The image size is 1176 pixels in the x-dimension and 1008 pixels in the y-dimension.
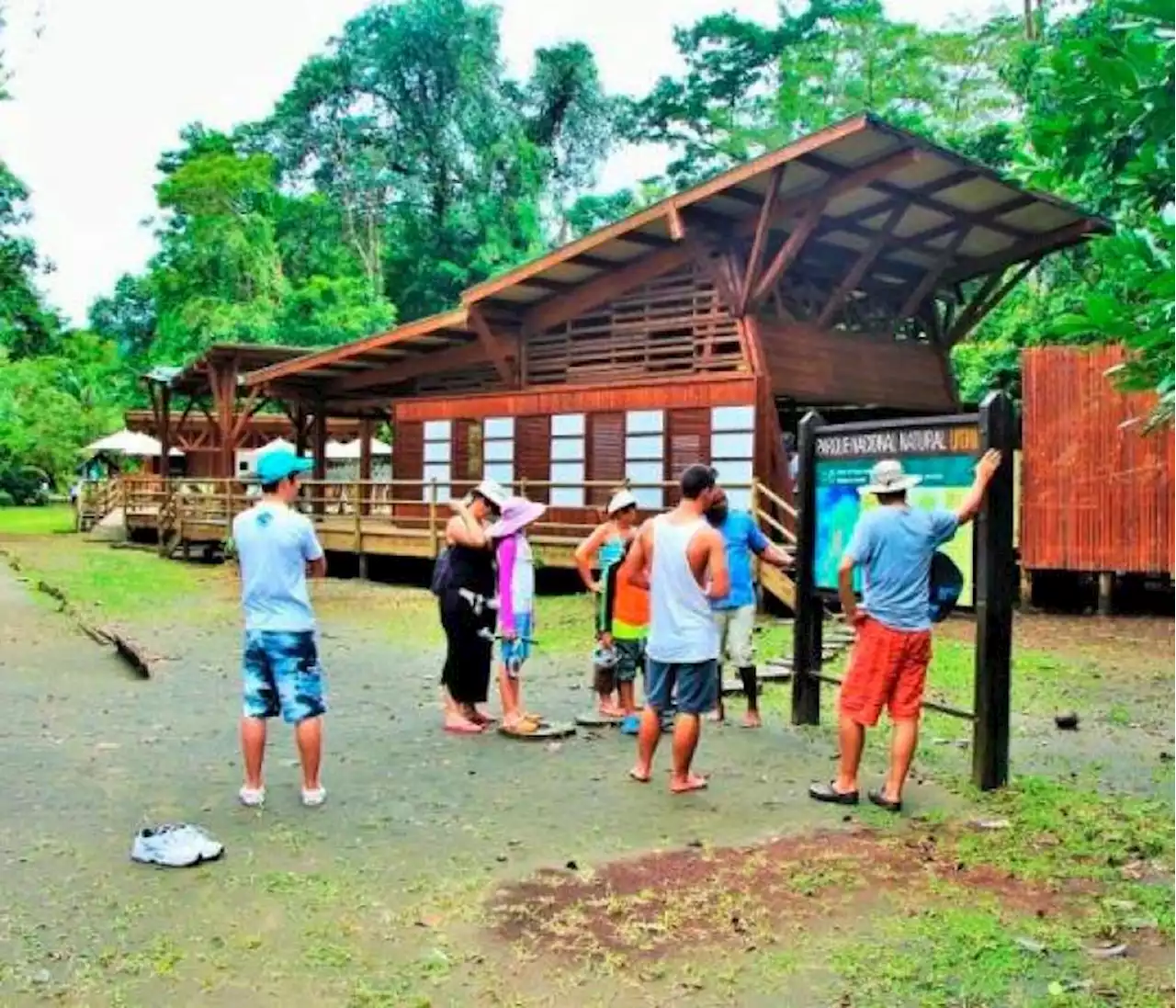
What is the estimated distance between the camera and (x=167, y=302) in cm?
3847

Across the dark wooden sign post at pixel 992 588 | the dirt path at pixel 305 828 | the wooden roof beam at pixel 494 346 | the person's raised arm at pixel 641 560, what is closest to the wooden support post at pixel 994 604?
the dark wooden sign post at pixel 992 588

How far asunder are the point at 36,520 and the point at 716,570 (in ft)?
125

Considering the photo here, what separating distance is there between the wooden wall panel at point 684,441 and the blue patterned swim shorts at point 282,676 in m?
10.5

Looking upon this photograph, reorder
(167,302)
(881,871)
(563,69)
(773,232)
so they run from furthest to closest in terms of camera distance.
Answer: (563,69) → (167,302) → (773,232) → (881,871)

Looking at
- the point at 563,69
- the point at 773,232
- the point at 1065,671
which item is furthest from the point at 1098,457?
the point at 563,69

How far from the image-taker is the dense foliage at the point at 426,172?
96.9 ft

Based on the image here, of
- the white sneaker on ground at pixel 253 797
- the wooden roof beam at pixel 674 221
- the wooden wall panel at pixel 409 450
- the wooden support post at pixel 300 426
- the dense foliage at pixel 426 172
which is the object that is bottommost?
the white sneaker on ground at pixel 253 797

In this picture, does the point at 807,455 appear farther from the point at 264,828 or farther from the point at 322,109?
the point at 322,109

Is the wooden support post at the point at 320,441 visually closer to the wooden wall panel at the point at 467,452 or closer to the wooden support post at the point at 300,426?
the wooden support post at the point at 300,426

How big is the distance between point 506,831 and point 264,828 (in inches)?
42.8

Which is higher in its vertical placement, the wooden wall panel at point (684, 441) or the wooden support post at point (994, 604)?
the wooden wall panel at point (684, 441)

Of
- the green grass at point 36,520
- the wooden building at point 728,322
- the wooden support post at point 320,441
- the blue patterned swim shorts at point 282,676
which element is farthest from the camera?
the green grass at point 36,520

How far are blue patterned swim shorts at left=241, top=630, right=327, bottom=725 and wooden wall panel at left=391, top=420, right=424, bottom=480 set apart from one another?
585 inches

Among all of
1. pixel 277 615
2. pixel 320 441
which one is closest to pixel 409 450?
pixel 320 441
